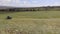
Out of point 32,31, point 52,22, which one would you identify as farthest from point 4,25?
point 52,22

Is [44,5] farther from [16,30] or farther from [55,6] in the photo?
[16,30]

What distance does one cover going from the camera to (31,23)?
A: 58cm

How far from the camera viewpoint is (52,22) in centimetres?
58

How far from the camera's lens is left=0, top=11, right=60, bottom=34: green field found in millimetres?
561

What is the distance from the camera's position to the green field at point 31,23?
56 cm

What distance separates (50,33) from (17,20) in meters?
0.18

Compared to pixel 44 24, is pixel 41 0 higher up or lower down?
higher up

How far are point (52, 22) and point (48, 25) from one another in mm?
28

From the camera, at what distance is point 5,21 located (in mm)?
584

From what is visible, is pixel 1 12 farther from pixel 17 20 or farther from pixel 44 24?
pixel 44 24

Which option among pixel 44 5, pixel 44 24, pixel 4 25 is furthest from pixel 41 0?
pixel 4 25

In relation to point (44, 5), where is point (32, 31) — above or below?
below

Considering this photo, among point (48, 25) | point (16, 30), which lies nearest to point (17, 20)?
point (16, 30)

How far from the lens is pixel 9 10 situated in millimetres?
603
